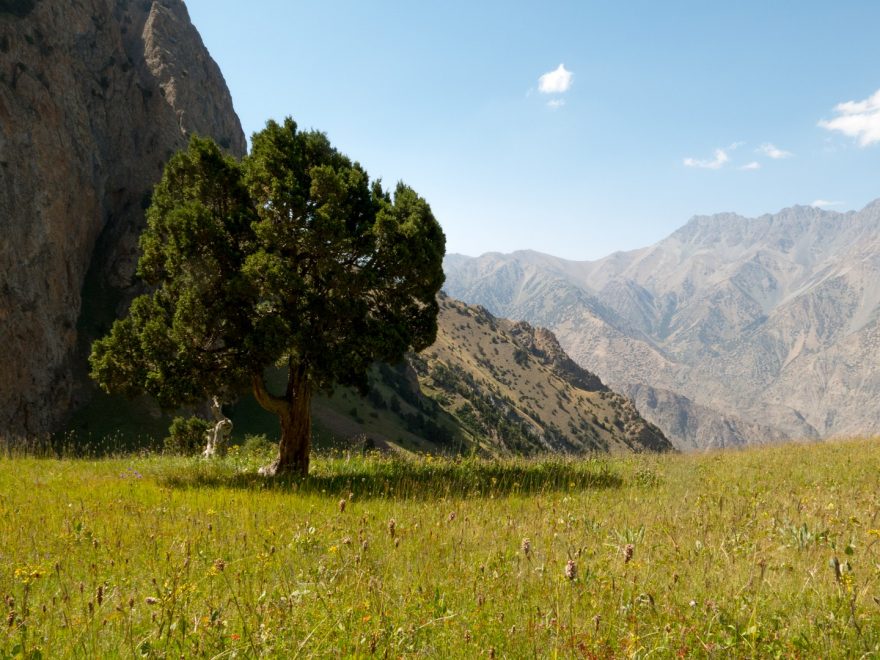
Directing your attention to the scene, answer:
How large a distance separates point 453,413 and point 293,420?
102673 mm

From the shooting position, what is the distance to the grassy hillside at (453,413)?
2160 inches

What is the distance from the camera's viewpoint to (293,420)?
15.2 meters

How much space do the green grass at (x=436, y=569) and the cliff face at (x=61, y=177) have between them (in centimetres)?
5109

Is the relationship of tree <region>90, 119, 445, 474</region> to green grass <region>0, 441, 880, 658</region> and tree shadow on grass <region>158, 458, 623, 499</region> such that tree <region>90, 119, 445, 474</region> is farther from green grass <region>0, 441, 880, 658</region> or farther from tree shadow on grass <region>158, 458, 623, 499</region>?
green grass <region>0, 441, 880, 658</region>

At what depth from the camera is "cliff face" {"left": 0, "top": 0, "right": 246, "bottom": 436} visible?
5238cm

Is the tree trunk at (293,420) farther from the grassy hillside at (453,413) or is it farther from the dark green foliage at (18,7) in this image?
the dark green foliage at (18,7)

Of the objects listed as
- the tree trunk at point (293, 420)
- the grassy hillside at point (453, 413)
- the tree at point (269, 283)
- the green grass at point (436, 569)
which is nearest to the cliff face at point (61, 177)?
the grassy hillside at point (453, 413)

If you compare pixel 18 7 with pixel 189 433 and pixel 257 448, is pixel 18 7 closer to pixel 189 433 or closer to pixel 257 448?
pixel 189 433

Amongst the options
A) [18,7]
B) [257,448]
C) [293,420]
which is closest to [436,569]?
[293,420]

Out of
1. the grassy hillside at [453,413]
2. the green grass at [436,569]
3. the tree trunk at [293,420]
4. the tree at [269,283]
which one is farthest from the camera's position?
the grassy hillside at [453,413]

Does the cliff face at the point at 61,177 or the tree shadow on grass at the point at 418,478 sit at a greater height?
the cliff face at the point at 61,177

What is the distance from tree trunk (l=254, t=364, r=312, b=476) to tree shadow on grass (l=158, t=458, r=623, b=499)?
Result: 25.0 inches

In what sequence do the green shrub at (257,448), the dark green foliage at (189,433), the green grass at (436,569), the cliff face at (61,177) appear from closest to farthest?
the green grass at (436,569), the green shrub at (257,448), the dark green foliage at (189,433), the cliff face at (61,177)

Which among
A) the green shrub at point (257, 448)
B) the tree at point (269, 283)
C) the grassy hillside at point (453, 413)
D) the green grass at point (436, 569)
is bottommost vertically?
the grassy hillside at point (453, 413)
